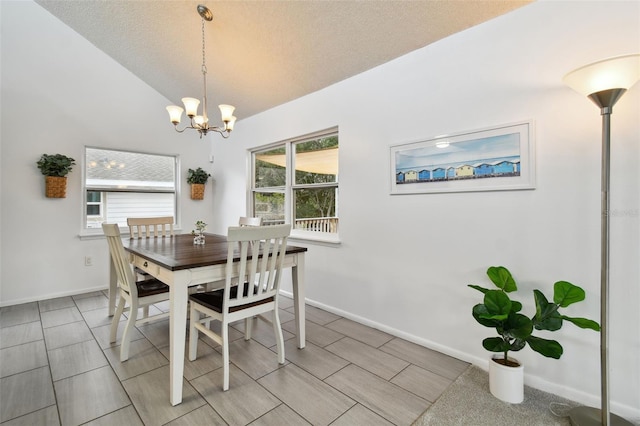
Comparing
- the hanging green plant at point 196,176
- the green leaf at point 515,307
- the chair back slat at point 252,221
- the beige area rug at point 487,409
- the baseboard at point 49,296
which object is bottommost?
the beige area rug at point 487,409

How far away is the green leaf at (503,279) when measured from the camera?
177cm

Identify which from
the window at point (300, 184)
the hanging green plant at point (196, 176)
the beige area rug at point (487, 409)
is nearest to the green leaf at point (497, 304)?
the beige area rug at point (487, 409)

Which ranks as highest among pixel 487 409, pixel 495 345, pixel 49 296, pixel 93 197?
pixel 93 197

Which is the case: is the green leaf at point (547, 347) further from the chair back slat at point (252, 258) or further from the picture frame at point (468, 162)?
the chair back slat at point (252, 258)

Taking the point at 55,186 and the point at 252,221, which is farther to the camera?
the point at 55,186

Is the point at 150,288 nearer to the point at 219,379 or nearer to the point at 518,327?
the point at 219,379

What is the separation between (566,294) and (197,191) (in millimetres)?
4556

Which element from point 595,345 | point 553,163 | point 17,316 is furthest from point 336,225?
point 17,316

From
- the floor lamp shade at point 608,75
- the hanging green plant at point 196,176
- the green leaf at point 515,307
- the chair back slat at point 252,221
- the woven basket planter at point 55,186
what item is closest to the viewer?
the floor lamp shade at point 608,75

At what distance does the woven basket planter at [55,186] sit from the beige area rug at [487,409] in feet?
14.0

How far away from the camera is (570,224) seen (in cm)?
173

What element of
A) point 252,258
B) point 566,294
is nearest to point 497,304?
point 566,294

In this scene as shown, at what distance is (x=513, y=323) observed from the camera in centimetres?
163

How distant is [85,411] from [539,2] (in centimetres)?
362
